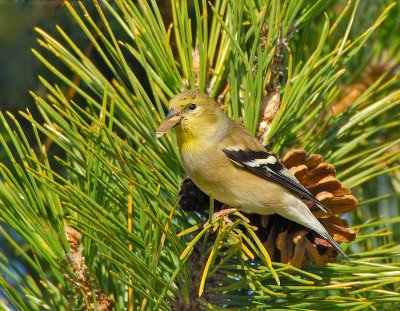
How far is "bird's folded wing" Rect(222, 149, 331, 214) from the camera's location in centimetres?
181

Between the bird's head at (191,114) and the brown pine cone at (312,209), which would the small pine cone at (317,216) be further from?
the bird's head at (191,114)

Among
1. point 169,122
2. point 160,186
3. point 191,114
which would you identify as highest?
point 191,114

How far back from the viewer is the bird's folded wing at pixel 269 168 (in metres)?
1.81

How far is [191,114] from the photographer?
2074 millimetres

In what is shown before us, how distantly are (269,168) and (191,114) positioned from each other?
307 millimetres

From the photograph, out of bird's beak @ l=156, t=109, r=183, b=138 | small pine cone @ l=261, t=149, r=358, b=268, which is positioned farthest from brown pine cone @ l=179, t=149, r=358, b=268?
bird's beak @ l=156, t=109, r=183, b=138

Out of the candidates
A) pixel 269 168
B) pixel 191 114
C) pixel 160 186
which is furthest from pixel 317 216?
pixel 191 114

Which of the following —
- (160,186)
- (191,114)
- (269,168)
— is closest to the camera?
(160,186)

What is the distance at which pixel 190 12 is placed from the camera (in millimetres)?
2453

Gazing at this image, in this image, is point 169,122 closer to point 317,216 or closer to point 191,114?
point 191,114

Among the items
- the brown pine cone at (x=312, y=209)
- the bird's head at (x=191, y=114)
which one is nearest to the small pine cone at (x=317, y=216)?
the brown pine cone at (x=312, y=209)

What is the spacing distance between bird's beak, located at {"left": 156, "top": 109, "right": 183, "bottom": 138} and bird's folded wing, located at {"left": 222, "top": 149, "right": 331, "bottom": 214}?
0.23 meters

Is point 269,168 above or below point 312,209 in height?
above

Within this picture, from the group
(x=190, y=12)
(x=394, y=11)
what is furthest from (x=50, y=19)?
(x=394, y=11)
